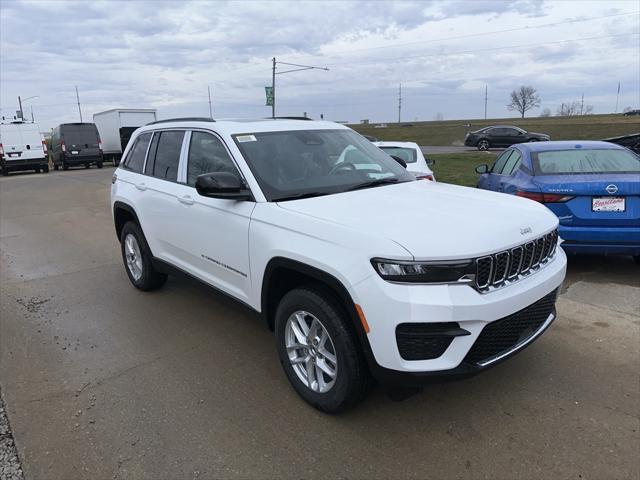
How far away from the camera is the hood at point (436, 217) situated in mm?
2621

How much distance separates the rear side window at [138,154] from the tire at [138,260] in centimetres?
63

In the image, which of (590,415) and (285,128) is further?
(285,128)

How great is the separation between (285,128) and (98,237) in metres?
5.86

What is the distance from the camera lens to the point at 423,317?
2.52m

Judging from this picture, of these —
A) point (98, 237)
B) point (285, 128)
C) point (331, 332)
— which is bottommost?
point (98, 237)

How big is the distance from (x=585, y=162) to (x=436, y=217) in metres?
4.12

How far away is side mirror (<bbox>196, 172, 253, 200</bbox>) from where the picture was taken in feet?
11.1

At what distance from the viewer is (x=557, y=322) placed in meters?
4.49

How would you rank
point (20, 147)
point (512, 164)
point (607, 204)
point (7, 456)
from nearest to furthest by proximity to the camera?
point (7, 456) → point (607, 204) → point (512, 164) → point (20, 147)

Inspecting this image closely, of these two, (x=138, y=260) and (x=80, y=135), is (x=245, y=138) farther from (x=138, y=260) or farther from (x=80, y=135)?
(x=80, y=135)

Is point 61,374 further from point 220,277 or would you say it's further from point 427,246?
point 427,246

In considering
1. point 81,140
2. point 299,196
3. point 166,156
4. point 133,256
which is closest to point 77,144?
point 81,140

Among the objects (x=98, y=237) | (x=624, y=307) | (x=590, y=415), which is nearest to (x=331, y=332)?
(x=590, y=415)

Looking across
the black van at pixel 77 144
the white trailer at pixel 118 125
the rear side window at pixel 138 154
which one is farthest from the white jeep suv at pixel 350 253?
the white trailer at pixel 118 125
